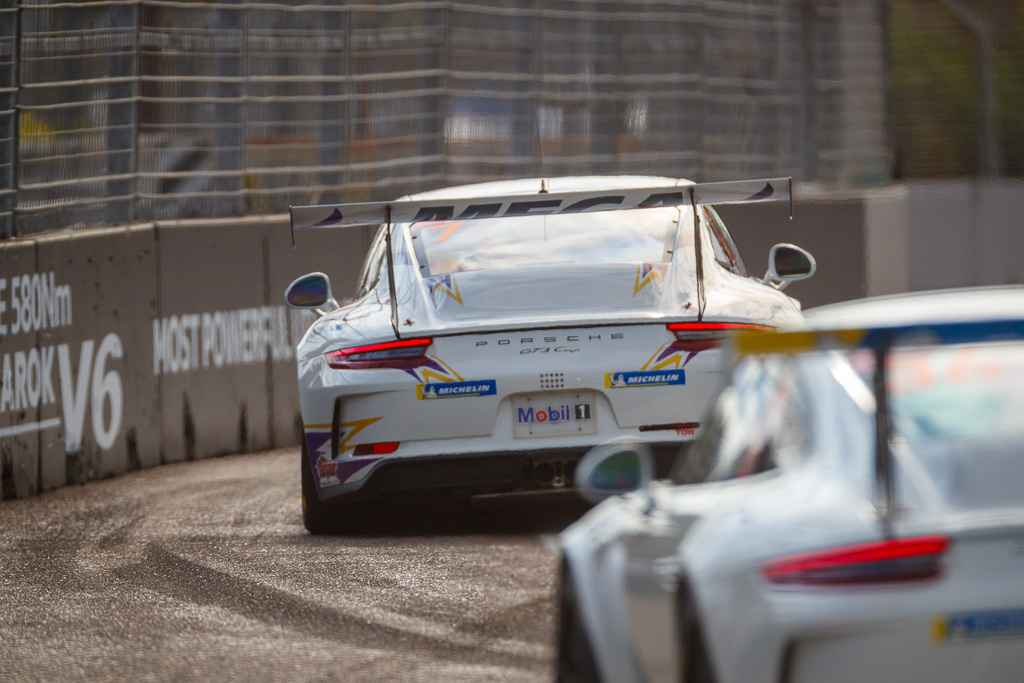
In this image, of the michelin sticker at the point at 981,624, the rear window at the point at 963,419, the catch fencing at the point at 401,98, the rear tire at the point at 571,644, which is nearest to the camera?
the michelin sticker at the point at 981,624

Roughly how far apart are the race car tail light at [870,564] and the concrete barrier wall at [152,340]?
23.7 feet

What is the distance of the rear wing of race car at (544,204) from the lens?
712 cm

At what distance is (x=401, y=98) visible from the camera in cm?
1378

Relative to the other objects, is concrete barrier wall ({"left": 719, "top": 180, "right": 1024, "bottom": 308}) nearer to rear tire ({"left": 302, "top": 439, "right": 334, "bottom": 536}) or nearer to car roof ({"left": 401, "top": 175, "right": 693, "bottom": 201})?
car roof ({"left": 401, "top": 175, "right": 693, "bottom": 201})

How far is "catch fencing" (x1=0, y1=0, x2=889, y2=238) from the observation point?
10.9 m

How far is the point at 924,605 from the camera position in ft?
8.99

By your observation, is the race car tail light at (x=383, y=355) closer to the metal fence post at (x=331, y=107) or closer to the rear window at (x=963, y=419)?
the rear window at (x=963, y=419)

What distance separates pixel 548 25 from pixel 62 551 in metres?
8.32

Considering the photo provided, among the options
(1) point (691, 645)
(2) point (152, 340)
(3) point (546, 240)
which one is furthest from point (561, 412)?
(2) point (152, 340)

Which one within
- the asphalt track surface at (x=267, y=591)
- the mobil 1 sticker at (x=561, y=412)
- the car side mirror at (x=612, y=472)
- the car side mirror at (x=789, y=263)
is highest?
the car side mirror at (x=789, y=263)

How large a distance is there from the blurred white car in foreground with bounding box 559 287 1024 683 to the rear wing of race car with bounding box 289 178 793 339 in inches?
A: 148

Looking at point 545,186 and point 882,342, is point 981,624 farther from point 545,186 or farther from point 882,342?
point 545,186

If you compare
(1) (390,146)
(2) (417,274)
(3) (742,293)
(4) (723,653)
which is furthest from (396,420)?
(1) (390,146)

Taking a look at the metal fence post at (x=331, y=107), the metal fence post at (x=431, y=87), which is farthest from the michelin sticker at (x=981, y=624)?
the metal fence post at (x=431, y=87)
